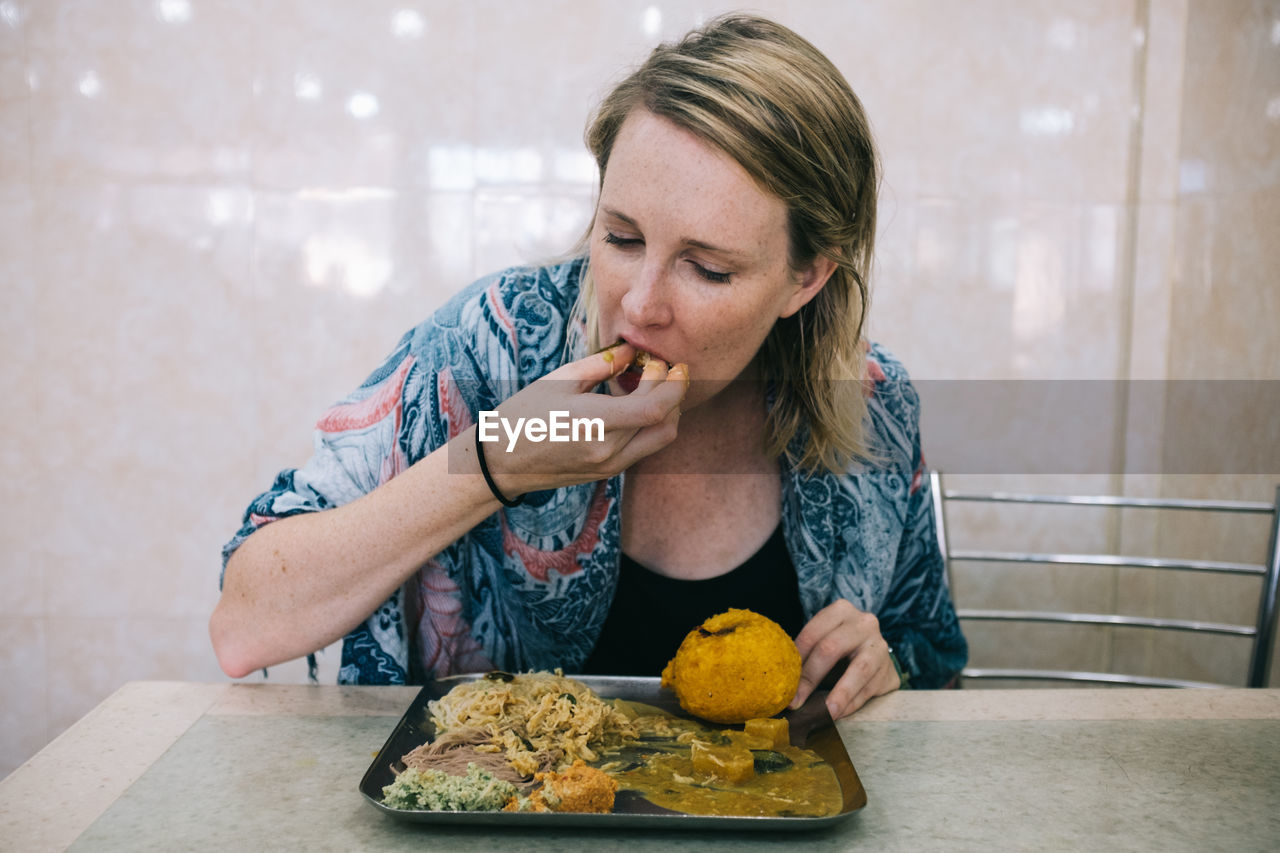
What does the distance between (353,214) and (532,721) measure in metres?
1.73

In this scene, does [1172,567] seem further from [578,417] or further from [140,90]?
[140,90]

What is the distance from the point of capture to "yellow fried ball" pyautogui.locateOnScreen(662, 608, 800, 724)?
1.02 m

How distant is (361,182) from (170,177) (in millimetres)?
465

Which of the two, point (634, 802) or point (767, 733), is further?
point (767, 733)

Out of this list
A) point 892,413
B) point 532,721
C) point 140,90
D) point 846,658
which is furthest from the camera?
point 140,90

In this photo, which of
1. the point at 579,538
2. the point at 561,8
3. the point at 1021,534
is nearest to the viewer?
the point at 579,538

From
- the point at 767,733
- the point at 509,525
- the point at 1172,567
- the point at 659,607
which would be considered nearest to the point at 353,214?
the point at 509,525

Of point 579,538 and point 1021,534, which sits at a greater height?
point 579,538

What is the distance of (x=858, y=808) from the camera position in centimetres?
81

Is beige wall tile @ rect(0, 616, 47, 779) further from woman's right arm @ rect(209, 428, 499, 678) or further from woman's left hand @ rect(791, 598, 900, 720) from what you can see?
woman's left hand @ rect(791, 598, 900, 720)

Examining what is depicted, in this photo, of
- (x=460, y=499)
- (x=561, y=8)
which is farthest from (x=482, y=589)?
(x=561, y=8)

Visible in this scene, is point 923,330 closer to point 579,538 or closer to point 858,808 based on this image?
point 579,538

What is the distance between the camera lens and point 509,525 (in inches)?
53.9

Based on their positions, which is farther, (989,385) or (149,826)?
(989,385)
